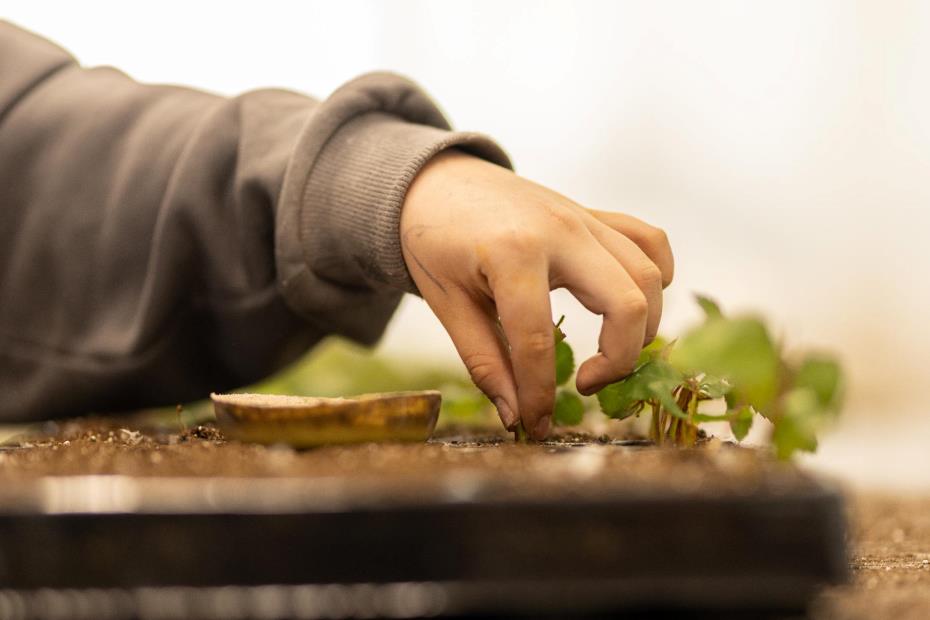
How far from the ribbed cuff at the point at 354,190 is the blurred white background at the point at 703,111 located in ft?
4.56

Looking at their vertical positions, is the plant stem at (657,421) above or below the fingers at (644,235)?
below

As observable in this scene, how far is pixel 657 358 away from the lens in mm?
651

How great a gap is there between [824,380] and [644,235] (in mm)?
257

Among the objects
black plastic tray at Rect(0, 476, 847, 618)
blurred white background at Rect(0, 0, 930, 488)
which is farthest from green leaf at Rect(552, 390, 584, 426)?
blurred white background at Rect(0, 0, 930, 488)

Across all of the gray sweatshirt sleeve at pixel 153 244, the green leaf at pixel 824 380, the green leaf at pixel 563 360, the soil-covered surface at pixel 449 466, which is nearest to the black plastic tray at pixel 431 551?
the soil-covered surface at pixel 449 466

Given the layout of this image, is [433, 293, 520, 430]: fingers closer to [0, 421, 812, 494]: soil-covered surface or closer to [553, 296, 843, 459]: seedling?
[553, 296, 843, 459]: seedling

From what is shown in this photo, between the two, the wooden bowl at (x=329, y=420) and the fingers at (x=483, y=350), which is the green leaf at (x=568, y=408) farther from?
the wooden bowl at (x=329, y=420)

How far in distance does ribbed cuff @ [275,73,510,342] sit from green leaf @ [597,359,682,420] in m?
0.25

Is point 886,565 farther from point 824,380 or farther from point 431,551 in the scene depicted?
point 431,551

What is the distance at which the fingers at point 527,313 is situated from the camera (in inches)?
24.0

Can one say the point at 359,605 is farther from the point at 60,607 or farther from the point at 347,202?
the point at 347,202

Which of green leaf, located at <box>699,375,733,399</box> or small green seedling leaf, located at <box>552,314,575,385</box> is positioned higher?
green leaf, located at <box>699,375,733,399</box>

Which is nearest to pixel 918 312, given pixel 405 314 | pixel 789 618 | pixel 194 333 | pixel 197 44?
pixel 405 314

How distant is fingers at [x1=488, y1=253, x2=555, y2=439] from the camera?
0.61 m
